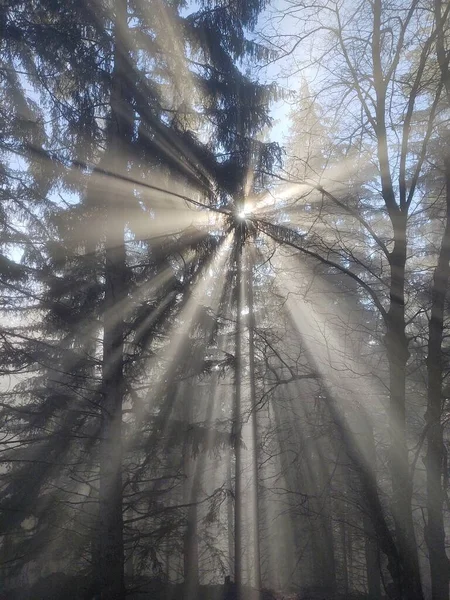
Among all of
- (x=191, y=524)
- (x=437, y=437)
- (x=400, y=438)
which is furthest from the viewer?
(x=191, y=524)

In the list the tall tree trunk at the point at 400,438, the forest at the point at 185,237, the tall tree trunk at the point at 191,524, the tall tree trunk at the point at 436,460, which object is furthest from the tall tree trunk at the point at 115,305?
the tall tree trunk at the point at 436,460

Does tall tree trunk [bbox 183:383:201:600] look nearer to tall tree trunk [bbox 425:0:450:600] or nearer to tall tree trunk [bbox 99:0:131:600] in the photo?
tall tree trunk [bbox 99:0:131:600]

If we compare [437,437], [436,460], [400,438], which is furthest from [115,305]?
[436,460]

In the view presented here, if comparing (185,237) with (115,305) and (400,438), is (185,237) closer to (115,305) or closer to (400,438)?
(115,305)

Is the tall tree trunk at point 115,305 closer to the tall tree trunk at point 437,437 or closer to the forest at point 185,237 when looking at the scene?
the forest at point 185,237

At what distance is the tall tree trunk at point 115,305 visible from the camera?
319 inches

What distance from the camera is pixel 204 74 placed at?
9.24m

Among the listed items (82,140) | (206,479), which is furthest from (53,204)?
(206,479)

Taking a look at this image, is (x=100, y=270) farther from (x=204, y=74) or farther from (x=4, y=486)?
(x=4, y=486)

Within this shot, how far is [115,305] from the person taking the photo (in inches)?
330

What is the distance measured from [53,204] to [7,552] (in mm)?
6314

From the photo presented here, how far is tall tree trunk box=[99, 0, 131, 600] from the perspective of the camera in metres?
8.10

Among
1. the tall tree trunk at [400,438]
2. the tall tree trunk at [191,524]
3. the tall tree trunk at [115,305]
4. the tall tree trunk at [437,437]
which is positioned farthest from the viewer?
the tall tree trunk at [191,524]

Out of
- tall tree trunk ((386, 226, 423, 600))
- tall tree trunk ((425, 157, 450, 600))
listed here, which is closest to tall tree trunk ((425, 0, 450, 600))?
tall tree trunk ((425, 157, 450, 600))
